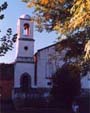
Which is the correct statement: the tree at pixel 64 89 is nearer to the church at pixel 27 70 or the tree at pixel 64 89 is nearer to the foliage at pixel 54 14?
the church at pixel 27 70

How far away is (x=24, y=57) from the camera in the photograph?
51438mm

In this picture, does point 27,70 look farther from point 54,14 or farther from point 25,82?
point 54,14

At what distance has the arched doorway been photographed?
50175mm

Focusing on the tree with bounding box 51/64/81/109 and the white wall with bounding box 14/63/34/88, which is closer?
the tree with bounding box 51/64/81/109

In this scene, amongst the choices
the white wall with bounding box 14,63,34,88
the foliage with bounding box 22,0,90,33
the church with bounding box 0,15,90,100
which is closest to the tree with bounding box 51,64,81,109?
the church with bounding box 0,15,90,100

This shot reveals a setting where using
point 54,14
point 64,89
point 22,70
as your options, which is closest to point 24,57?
point 22,70

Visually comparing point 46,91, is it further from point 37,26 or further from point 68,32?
point 68,32

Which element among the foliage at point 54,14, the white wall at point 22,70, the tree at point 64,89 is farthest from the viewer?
the white wall at point 22,70

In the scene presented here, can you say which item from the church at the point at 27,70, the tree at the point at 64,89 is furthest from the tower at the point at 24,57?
the tree at the point at 64,89

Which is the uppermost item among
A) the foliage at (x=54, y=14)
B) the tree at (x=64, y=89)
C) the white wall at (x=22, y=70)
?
the foliage at (x=54, y=14)

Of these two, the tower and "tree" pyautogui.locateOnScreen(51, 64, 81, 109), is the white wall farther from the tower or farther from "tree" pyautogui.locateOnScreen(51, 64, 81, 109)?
"tree" pyautogui.locateOnScreen(51, 64, 81, 109)

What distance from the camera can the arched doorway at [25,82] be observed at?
50175mm

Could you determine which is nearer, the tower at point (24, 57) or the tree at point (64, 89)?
the tree at point (64, 89)

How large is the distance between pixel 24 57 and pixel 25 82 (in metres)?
3.15
